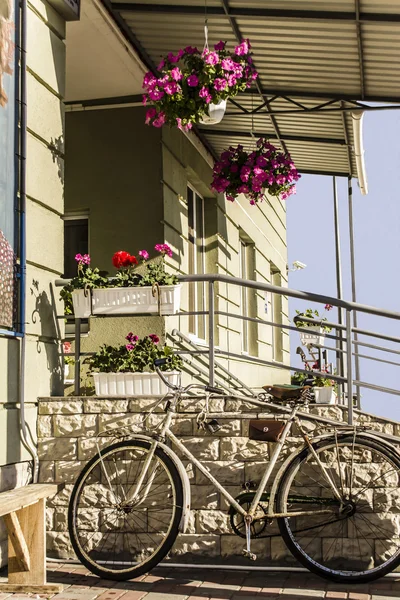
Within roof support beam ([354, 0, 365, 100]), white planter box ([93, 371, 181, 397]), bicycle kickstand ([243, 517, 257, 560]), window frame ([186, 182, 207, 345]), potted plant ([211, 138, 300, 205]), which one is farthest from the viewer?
window frame ([186, 182, 207, 345])

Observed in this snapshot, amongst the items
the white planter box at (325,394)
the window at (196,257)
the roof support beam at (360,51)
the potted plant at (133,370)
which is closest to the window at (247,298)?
the window at (196,257)

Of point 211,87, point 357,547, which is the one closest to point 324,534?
point 357,547

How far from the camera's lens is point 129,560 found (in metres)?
5.46

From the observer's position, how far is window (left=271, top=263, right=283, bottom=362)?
51.9 ft

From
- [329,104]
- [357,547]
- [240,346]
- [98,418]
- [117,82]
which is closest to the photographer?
[357,547]

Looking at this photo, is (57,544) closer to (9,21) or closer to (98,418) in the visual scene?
(98,418)

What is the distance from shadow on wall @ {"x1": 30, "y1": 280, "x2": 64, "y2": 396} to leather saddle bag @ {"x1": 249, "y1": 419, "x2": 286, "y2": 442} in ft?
5.12

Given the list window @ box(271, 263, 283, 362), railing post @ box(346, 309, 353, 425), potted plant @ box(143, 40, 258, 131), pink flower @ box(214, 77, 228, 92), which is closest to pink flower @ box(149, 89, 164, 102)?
potted plant @ box(143, 40, 258, 131)

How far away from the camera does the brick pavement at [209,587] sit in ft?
15.2

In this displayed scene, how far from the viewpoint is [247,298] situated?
13.4 m

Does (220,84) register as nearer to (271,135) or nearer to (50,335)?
(50,335)

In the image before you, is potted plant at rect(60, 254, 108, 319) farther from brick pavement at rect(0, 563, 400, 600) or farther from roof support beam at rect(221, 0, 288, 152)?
roof support beam at rect(221, 0, 288, 152)

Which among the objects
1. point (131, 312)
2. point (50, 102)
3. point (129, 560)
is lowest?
point (129, 560)

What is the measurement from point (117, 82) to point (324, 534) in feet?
16.5
